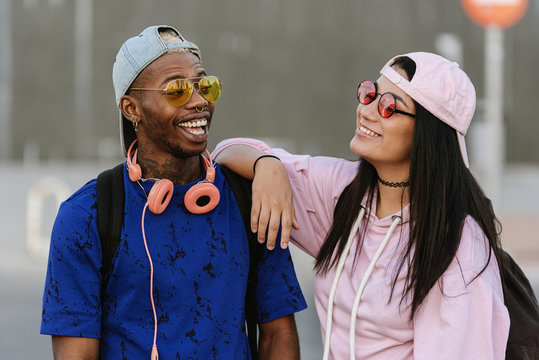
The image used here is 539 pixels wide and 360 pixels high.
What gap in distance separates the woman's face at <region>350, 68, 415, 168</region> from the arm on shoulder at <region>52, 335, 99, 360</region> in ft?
3.77

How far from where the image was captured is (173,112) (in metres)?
2.73

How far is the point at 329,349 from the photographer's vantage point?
9.91ft

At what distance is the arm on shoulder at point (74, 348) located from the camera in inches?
99.3

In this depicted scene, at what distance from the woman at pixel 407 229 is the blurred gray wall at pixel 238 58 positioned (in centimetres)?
1634

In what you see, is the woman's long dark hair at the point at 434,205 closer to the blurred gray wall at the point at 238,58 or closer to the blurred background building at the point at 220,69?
the blurred background building at the point at 220,69

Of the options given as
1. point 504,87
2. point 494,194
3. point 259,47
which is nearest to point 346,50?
point 259,47

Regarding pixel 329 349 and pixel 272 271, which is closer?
pixel 272 271

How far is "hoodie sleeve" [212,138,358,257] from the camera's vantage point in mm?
3223

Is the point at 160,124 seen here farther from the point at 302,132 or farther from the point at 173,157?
the point at 302,132

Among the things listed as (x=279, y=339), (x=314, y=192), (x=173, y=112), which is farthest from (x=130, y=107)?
(x=279, y=339)

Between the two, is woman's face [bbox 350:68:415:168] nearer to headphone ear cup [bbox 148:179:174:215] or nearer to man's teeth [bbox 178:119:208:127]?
man's teeth [bbox 178:119:208:127]

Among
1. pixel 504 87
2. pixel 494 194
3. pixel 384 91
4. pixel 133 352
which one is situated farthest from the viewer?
pixel 504 87

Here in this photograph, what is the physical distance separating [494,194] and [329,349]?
26.1 feet

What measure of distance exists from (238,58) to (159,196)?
17.6m
